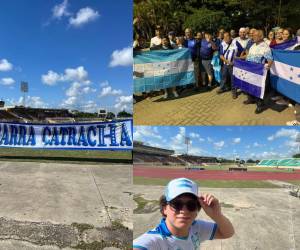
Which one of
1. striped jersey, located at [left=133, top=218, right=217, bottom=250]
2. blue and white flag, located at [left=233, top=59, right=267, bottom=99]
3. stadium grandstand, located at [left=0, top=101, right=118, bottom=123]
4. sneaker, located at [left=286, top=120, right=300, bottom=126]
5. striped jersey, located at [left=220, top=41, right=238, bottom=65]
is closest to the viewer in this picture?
striped jersey, located at [left=133, top=218, right=217, bottom=250]

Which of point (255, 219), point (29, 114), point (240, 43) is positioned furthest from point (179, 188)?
point (29, 114)

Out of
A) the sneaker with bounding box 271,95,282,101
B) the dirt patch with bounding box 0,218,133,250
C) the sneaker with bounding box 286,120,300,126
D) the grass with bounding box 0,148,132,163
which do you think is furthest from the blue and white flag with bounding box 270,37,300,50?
the grass with bounding box 0,148,132,163

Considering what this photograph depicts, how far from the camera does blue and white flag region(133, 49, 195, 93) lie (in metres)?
4.49

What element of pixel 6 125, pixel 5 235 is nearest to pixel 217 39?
pixel 5 235

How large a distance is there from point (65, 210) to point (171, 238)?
4.61 meters

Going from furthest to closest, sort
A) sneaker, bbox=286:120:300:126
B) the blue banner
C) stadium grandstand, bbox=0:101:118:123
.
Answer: stadium grandstand, bbox=0:101:118:123 → the blue banner → sneaker, bbox=286:120:300:126

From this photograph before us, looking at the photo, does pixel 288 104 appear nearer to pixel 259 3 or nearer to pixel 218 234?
pixel 259 3

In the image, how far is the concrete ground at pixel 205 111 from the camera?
396cm

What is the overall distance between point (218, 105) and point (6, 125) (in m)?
12.0

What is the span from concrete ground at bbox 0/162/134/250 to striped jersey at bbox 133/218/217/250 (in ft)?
9.75

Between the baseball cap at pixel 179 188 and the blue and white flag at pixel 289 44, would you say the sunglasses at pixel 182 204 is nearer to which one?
the baseball cap at pixel 179 188

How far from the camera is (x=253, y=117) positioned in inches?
156

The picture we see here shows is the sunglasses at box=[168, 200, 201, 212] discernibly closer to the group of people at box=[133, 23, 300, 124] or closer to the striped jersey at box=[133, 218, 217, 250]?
the striped jersey at box=[133, 218, 217, 250]

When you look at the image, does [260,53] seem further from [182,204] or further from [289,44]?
[182,204]
